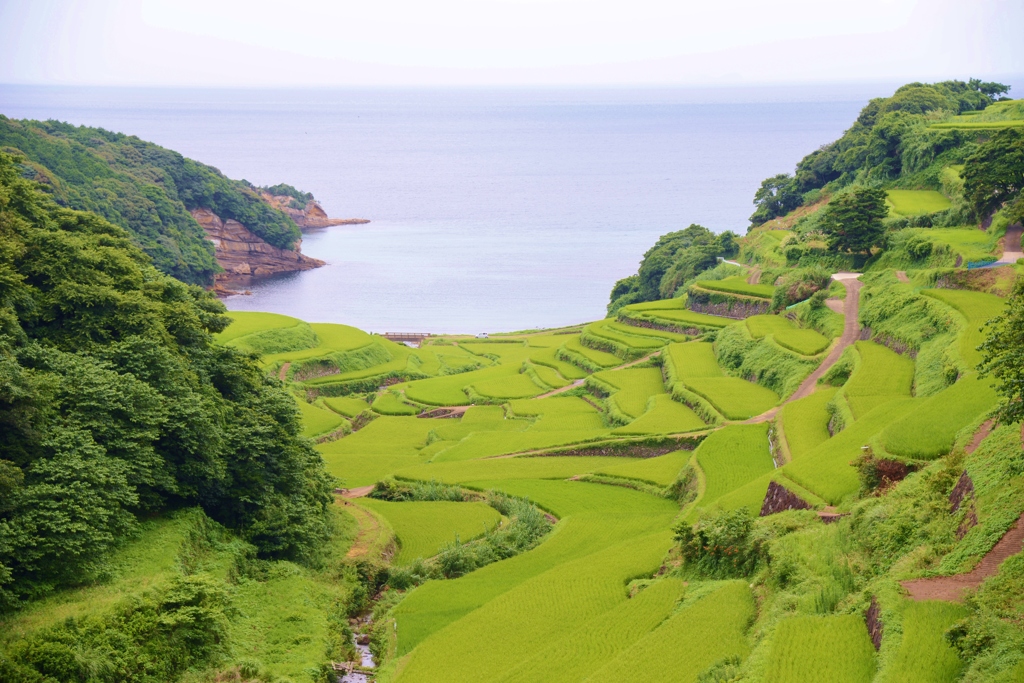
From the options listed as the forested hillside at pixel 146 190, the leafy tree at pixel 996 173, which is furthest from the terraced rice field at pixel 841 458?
the forested hillside at pixel 146 190

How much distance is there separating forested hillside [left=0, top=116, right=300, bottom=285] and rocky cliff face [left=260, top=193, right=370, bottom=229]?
10.0 m

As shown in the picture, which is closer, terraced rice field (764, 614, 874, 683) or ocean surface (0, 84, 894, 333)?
terraced rice field (764, 614, 874, 683)

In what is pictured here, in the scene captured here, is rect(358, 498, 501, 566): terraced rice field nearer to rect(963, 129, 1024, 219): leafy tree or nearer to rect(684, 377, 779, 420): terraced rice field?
rect(684, 377, 779, 420): terraced rice field

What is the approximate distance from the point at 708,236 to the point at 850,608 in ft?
202

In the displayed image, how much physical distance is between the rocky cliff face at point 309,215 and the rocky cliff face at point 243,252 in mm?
16574

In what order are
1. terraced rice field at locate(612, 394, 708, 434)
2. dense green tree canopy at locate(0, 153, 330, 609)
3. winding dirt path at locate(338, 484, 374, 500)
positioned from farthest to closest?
1. terraced rice field at locate(612, 394, 708, 434)
2. winding dirt path at locate(338, 484, 374, 500)
3. dense green tree canopy at locate(0, 153, 330, 609)

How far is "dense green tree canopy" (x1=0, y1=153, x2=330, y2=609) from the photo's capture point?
19125mm

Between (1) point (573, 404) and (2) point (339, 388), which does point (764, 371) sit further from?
(2) point (339, 388)

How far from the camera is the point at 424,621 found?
22.1 m

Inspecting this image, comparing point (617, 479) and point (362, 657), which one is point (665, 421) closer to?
point (617, 479)

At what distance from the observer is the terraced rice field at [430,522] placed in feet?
90.7

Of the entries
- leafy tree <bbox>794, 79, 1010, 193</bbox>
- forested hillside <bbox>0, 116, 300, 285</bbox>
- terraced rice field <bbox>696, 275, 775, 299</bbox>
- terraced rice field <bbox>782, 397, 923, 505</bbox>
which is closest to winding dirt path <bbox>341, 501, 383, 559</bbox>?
terraced rice field <bbox>782, 397, 923, 505</bbox>

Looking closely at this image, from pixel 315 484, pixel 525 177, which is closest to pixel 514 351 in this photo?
pixel 315 484

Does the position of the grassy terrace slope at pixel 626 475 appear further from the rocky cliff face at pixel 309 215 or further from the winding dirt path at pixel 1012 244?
the rocky cliff face at pixel 309 215
